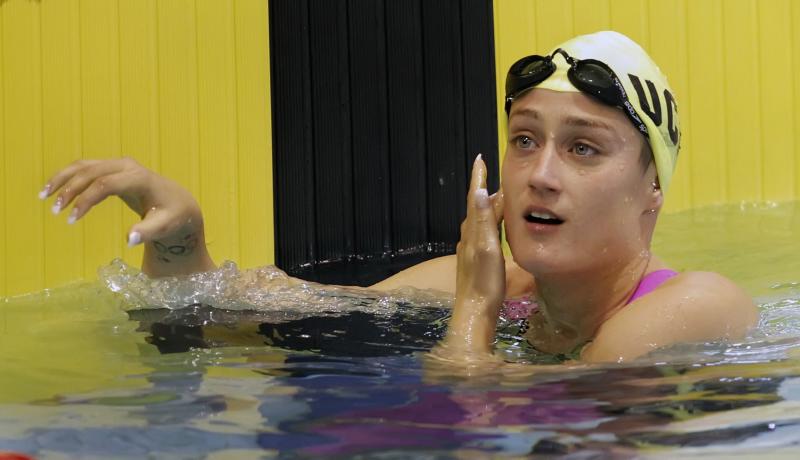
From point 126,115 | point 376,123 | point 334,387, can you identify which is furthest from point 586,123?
point 126,115

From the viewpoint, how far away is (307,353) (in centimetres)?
285

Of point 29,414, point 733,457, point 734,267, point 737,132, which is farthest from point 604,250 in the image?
point 737,132

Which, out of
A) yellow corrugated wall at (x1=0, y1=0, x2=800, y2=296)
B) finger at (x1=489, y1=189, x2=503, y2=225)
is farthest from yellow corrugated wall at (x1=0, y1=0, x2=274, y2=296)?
finger at (x1=489, y1=189, x2=503, y2=225)

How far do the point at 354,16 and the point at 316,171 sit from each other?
0.81m

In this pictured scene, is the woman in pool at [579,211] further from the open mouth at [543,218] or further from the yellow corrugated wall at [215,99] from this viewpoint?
the yellow corrugated wall at [215,99]

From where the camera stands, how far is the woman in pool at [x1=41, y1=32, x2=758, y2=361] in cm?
264

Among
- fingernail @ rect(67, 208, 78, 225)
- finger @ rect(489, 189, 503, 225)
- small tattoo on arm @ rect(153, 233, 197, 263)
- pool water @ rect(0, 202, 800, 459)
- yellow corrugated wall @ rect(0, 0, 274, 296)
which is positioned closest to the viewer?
pool water @ rect(0, 202, 800, 459)

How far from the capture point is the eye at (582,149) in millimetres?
2678

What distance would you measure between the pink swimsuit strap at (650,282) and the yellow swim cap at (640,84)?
0.73 feet

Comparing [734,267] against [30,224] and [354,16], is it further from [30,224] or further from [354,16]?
[30,224]

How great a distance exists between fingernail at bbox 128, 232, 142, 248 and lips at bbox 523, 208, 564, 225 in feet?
3.01

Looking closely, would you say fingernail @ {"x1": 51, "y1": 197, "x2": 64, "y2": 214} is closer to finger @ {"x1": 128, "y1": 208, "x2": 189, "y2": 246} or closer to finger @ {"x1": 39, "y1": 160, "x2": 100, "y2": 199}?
finger @ {"x1": 39, "y1": 160, "x2": 100, "y2": 199}

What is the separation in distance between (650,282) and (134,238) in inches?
50.2

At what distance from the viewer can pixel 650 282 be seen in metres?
2.87
